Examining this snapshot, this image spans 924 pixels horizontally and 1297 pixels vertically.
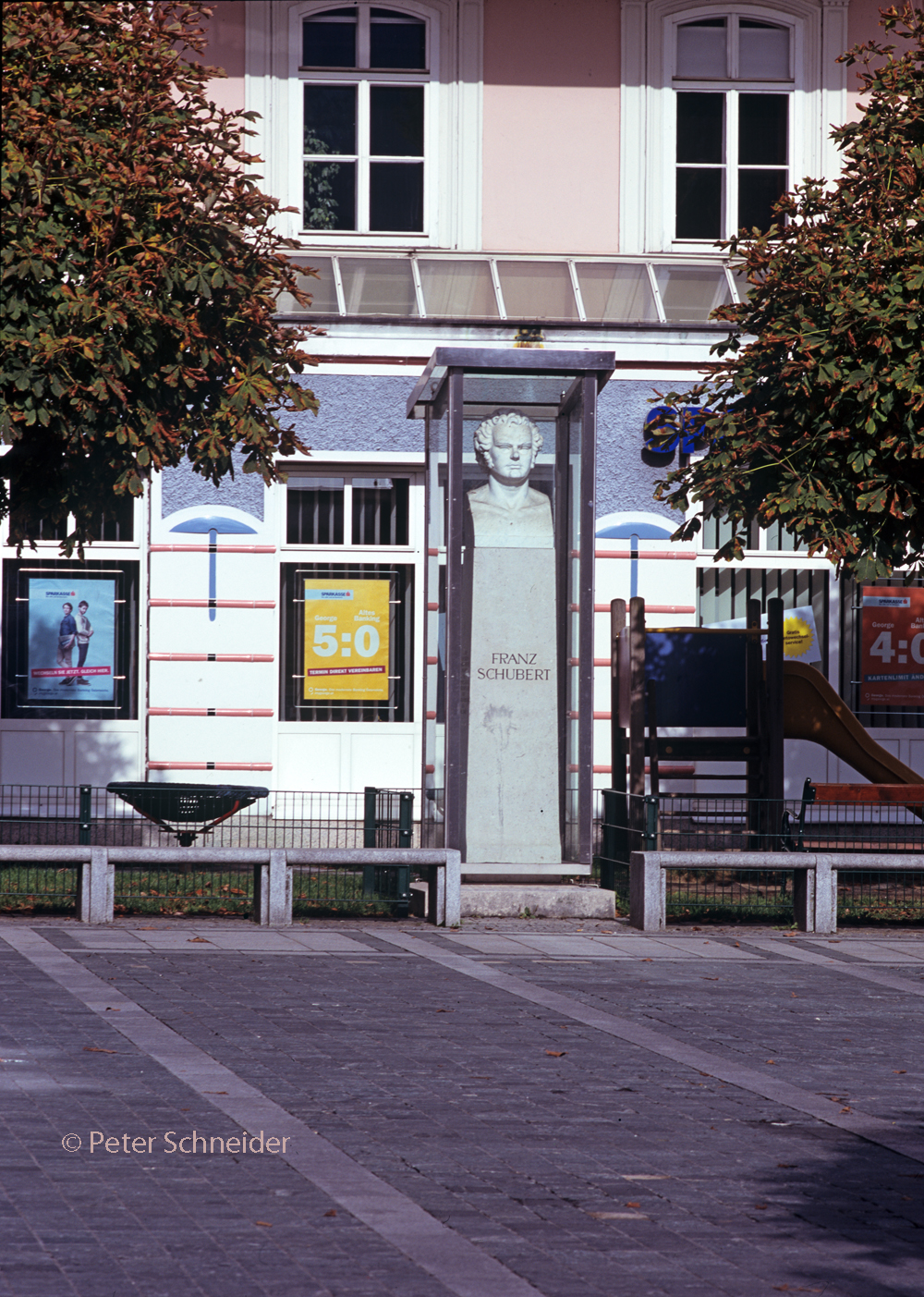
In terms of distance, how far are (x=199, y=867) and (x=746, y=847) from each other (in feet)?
13.0

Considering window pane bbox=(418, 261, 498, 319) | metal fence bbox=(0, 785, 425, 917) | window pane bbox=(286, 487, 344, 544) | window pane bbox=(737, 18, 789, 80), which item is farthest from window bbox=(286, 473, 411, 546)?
window pane bbox=(737, 18, 789, 80)

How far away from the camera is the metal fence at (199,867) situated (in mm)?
12016

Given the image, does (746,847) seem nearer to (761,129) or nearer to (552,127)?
(552,127)

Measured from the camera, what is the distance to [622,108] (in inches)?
738

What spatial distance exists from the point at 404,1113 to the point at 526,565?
6.57m

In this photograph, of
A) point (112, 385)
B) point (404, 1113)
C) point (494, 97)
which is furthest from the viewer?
point (494, 97)

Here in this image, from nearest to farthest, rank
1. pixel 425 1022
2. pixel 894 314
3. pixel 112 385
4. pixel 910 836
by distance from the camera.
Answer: pixel 425 1022, pixel 112 385, pixel 894 314, pixel 910 836

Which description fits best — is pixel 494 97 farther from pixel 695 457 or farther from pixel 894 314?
pixel 894 314

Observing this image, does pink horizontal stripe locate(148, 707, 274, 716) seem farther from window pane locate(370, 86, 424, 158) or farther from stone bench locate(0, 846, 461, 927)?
window pane locate(370, 86, 424, 158)

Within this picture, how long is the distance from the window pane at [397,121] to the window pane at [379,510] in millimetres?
3802

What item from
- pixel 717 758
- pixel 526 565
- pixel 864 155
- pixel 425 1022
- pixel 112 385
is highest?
pixel 864 155

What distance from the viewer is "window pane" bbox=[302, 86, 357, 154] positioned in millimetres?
18656

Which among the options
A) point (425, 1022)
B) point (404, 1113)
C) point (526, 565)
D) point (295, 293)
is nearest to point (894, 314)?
point (526, 565)

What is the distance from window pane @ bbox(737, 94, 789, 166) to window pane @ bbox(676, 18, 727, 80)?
0.47 m
